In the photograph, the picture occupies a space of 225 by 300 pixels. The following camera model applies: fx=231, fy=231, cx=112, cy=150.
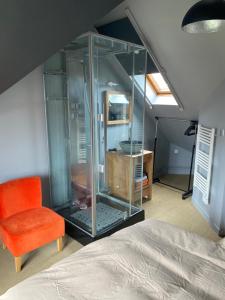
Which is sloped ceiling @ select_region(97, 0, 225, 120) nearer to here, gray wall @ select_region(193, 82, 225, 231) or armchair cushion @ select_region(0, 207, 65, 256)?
gray wall @ select_region(193, 82, 225, 231)

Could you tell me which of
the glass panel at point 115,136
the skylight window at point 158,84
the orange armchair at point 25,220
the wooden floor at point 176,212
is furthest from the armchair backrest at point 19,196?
the skylight window at point 158,84

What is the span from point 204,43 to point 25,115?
2095mm

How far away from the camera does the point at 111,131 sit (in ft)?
10.6

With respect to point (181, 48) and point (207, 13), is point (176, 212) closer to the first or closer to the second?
point (181, 48)

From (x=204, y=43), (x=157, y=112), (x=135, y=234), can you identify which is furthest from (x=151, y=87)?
(x=135, y=234)

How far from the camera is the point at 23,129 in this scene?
2.73 m

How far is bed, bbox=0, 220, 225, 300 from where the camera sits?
111cm

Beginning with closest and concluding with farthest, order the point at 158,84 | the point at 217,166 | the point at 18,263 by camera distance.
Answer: the point at 18,263, the point at 217,166, the point at 158,84

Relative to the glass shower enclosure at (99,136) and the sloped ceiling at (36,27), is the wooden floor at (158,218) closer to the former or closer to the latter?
the glass shower enclosure at (99,136)

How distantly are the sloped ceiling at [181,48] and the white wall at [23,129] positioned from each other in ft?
4.27

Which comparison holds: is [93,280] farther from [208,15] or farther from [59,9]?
[208,15]

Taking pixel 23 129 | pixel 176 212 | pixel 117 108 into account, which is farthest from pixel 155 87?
pixel 23 129

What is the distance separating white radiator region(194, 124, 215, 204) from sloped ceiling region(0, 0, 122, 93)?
2.08m

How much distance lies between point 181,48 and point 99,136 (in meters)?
1.46
